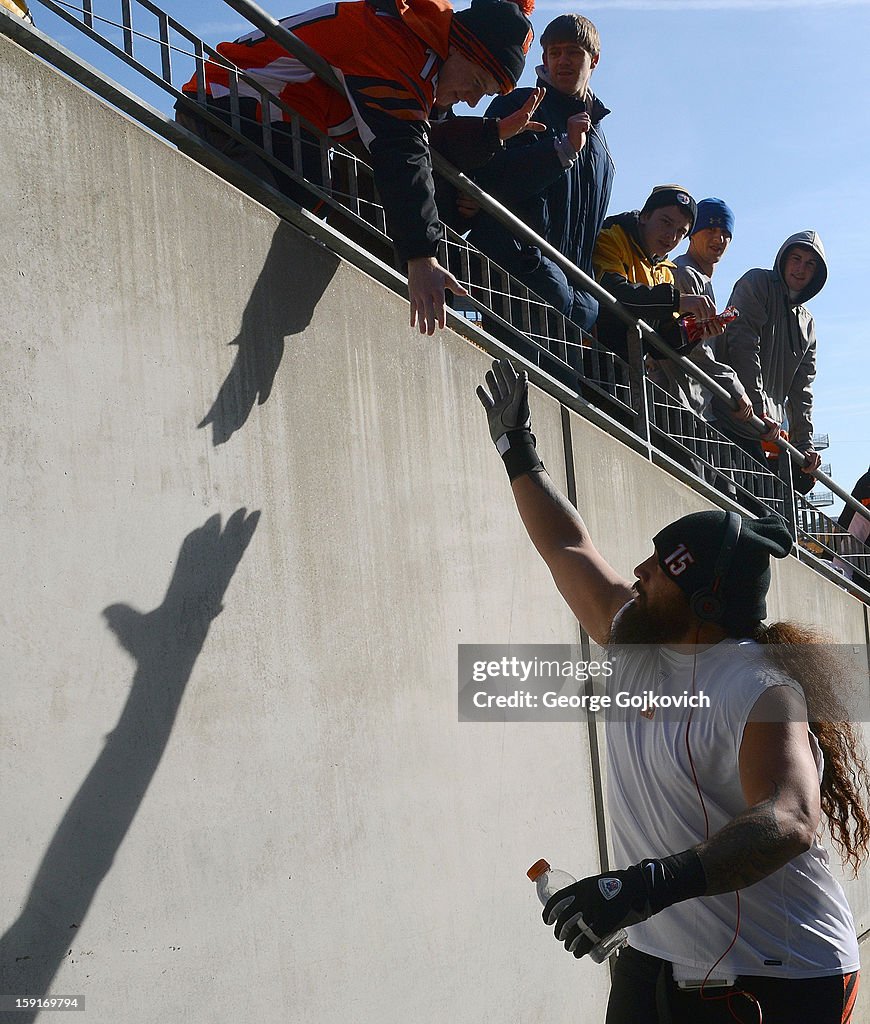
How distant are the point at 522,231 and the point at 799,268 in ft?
10.5

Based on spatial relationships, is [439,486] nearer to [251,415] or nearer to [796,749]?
[251,415]

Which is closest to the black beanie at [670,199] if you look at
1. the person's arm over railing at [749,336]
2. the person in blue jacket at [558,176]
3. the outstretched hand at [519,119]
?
the person in blue jacket at [558,176]

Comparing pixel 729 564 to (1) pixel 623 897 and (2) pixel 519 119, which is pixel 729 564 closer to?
(1) pixel 623 897

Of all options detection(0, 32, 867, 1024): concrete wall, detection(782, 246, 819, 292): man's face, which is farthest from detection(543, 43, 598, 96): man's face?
detection(782, 246, 819, 292): man's face

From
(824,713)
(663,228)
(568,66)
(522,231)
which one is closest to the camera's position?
(824,713)

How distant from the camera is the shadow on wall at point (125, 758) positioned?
8.10 ft

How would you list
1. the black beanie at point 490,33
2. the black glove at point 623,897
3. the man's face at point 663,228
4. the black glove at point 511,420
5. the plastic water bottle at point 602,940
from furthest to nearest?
1. the man's face at point 663,228
2. the black beanie at point 490,33
3. the black glove at point 511,420
4. the plastic water bottle at point 602,940
5. the black glove at point 623,897

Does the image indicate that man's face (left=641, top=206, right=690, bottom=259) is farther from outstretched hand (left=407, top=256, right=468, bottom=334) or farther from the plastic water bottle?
the plastic water bottle

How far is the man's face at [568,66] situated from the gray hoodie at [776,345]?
2.13 metres

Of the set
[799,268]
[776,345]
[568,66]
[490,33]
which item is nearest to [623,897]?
[490,33]

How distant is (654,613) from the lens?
2744 millimetres

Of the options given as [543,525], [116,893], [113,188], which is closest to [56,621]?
[116,893]

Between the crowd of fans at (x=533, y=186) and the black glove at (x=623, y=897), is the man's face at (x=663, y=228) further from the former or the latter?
the black glove at (x=623, y=897)

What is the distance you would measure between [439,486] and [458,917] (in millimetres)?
1453
